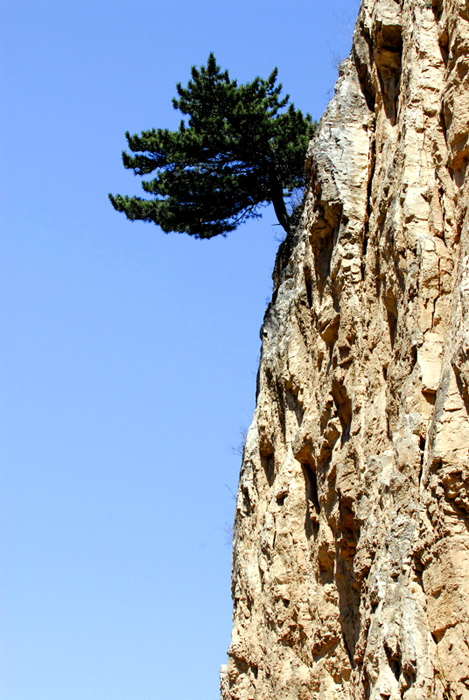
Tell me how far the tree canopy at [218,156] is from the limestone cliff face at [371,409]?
10.2 ft

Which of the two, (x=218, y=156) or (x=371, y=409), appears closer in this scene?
(x=371, y=409)

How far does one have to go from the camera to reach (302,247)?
12375 millimetres

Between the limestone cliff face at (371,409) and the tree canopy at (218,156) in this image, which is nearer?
the limestone cliff face at (371,409)

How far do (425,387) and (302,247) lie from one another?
19.6ft

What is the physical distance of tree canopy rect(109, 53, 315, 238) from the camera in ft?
51.1

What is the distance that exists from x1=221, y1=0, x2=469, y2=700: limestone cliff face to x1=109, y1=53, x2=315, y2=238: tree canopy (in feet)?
10.2

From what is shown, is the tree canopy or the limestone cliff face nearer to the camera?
the limestone cliff face

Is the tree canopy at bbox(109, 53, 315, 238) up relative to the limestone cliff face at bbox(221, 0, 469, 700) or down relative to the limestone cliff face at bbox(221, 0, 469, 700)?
up

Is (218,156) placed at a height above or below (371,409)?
above

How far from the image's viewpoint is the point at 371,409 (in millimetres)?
8227

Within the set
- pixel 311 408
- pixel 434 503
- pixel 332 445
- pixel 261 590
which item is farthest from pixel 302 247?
pixel 434 503

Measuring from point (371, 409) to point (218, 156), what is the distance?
8.99 metres

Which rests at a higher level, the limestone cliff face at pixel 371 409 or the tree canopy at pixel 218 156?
the tree canopy at pixel 218 156

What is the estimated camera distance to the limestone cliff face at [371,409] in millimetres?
5871
